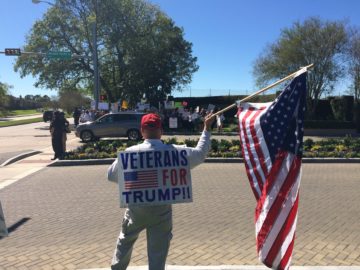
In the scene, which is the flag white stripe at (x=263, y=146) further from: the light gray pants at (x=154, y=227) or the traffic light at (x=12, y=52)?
the traffic light at (x=12, y=52)

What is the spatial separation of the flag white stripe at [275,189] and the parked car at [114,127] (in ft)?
73.4

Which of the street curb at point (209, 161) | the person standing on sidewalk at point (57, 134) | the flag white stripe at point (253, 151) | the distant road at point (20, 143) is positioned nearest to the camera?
the flag white stripe at point (253, 151)

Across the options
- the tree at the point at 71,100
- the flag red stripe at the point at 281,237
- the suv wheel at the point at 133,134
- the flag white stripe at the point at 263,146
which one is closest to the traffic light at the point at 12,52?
the suv wheel at the point at 133,134

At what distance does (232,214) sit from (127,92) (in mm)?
39508

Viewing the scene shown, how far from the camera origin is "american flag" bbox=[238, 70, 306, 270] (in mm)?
4395

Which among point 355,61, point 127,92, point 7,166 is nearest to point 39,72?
point 127,92

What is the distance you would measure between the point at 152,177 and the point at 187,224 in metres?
3.22

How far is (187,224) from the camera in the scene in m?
7.36

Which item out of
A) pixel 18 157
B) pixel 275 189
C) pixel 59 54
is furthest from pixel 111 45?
pixel 275 189

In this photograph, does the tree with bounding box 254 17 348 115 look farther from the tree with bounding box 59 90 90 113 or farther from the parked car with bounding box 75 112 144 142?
the tree with bounding box 59 90 90 113

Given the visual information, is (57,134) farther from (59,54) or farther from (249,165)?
(59,54)

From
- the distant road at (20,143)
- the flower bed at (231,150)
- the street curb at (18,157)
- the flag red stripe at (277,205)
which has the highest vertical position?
→ the flag red stripe at (277,205)

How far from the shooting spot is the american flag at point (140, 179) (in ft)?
14.1

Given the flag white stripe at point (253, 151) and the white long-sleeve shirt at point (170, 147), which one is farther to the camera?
the flag white stripe at point (253, 151)
